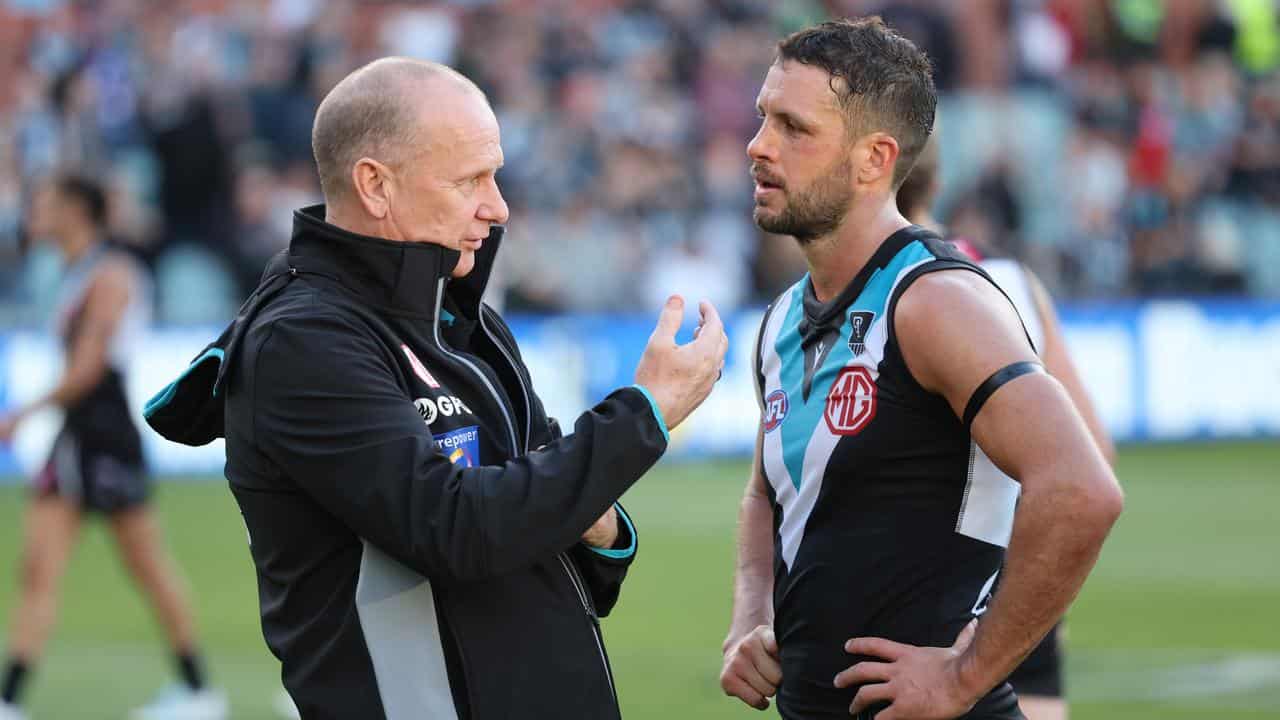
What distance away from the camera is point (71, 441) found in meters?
8.20

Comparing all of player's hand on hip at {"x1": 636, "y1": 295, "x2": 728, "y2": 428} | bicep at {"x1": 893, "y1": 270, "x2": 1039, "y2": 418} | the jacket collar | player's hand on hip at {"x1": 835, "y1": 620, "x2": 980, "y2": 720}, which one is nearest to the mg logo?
bicep at {"x1": 893, "y1": 270, "x2": 1039, "y2": 418}

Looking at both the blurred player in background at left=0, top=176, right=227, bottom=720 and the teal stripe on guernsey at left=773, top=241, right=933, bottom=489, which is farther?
the blurred player in background at left=0, top=176, right=227, bottom=720

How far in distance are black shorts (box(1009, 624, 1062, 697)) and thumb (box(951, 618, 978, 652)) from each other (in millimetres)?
1611

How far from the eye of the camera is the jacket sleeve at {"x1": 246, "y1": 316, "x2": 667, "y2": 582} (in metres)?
2.94

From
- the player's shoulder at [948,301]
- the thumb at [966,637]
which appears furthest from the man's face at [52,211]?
the thumb at [966,637]

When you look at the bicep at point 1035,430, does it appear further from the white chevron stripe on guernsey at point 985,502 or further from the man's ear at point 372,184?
the man's ear at point 372,184

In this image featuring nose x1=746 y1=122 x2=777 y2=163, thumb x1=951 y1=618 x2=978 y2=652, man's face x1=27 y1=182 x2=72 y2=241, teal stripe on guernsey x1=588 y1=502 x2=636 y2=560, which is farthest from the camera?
man's face x1=27 y1=182 x2=72 y2=241

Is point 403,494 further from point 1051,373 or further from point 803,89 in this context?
point 1051,373

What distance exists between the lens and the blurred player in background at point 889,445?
306 cm

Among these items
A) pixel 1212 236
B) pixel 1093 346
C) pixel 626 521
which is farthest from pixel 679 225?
pixel 626 521

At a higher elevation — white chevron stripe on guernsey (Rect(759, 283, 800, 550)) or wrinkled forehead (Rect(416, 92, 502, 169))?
wrinkled forehead (Rect(416, 92, 502, 169))

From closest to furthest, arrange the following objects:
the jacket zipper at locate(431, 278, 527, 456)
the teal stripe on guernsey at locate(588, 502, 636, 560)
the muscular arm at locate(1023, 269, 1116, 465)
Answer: the jacket zipper at locate(431, 278, 527, 456) → the teal stripe on guernsey at locate(588, 502, 636, 560) → the muscular arm at locate(1023, 269, 1116, 465)

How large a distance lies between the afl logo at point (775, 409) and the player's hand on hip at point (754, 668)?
0.48 metres

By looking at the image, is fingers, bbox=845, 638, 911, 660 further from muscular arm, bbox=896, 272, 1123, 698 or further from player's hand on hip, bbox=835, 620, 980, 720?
muscular arm, bbox=896, 272, 1123, 698
